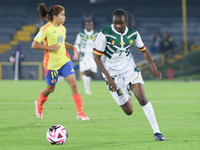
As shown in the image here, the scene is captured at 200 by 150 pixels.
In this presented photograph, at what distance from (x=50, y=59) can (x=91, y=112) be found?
1849 millimetres

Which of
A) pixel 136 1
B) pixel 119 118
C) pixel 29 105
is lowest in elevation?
pixel 119 118

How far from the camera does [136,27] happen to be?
32.2 metres

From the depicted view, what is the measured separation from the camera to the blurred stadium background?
27.4m

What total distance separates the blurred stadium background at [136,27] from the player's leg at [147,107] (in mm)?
19792

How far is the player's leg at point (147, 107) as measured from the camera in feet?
19.2

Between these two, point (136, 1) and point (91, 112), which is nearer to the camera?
point (91, 112)

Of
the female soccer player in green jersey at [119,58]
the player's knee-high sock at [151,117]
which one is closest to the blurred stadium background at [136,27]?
the female soccer player in green jersey at [119,58]

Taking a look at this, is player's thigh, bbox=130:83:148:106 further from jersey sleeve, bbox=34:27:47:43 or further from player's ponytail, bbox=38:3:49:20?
player's ponytail, bbox=38:3:49:20

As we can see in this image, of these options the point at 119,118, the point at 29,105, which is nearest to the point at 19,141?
the point at 119,118

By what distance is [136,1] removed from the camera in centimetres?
3512

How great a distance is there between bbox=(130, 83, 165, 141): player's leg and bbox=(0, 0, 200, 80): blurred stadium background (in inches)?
779

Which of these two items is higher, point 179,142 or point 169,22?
point 169,22

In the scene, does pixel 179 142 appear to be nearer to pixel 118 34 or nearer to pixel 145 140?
pixel 145 140

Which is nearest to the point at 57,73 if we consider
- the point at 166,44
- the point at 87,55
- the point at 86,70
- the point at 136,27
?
the point at 86,70
